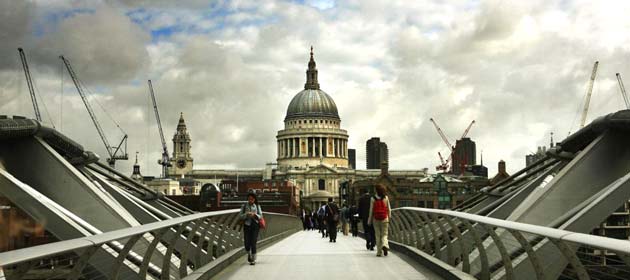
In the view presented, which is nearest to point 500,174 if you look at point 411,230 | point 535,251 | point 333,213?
point 333,213

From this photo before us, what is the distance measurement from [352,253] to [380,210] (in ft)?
8.42

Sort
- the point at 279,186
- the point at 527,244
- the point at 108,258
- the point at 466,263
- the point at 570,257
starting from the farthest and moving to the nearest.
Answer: the point at 279,186 → the point at 466,263 → the point at 108,258 → the point at 527,244 → the point at 570,257

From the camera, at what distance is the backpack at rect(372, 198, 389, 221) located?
1989 centimetres

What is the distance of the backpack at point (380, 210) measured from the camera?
19891 millimetres

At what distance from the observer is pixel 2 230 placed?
90.4ft

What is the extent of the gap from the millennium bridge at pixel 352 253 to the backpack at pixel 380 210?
0.83 meters

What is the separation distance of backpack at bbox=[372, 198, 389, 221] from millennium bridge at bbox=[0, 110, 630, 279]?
0.83m

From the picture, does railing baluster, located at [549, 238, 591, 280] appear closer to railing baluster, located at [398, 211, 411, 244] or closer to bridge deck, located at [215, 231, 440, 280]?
bridge deck, located at [215, 231, 440, 280]

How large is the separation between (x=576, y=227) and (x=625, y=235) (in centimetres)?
8191

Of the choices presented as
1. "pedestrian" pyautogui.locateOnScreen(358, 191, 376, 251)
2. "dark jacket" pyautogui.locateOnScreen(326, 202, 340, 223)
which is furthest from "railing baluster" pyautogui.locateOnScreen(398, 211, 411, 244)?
"dark jacket" pyautogui.locateOnScreen(326, 202, 340, 223)

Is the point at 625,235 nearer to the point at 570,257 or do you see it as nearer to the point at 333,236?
the point at 333,236

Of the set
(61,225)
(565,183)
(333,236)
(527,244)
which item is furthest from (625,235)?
(527,244)

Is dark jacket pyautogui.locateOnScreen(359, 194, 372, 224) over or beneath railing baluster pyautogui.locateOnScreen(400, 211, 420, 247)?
over

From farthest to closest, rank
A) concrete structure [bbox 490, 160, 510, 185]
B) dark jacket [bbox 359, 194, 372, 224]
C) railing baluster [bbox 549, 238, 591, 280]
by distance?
1. concrete structure [bbox 490, 160, 510, 185]
2. dark jacket [bbox 359, 194, 372, 224]
3. railing baluster [bbox 549, 238, 591, 280]
